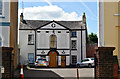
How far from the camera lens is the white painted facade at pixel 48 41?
36.5 meters

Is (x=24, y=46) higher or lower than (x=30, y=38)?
lower

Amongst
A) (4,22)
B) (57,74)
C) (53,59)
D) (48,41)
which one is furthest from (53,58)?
(4,22)

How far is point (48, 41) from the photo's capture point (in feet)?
120

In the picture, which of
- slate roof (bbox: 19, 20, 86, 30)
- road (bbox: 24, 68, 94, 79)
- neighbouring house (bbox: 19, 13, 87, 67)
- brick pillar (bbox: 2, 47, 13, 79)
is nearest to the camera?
brick pillar (bbox: 2, 47, 13, 79)

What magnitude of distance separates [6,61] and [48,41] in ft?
89.4

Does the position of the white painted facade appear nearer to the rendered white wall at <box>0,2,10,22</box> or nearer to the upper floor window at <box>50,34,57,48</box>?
the upper floor window at <box>50,34,57,48</box>

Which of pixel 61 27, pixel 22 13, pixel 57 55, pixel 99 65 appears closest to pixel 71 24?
pixel 61 27

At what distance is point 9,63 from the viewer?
9430 millimetres

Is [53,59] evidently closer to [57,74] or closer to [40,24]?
[40,24]

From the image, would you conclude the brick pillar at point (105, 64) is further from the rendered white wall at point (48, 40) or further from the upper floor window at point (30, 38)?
the upper floor window at point (30, 38)

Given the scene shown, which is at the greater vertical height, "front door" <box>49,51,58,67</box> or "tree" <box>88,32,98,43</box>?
"tree" <box>88,32,98,43</box>

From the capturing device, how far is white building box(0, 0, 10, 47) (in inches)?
504

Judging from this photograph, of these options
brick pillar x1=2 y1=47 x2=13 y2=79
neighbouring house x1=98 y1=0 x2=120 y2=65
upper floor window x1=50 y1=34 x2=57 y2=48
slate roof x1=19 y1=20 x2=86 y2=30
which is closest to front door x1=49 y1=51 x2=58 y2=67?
upper floor window x1=50 y1=34 x2=57 y2=48

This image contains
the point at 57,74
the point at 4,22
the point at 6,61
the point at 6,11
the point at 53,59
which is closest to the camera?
the point at 6,61
